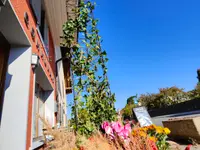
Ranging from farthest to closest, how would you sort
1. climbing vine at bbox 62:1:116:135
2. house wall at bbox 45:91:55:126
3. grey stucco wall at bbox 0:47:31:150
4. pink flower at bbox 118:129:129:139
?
1. house wall at bbox 45:91:55:126
2. climbing vine at bbox 62:1:116:135
3. grey stucco wall at bbox 0:47:31:150
4. pink flower at bbox 118:129:129:139

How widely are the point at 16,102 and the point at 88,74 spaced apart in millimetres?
1107

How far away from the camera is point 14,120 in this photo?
6.84 ft

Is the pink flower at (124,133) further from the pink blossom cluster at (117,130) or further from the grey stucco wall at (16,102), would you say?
the grey stucco wall at (16,102)

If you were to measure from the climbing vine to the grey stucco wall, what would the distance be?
680 millimetres

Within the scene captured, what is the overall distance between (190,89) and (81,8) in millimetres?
25630

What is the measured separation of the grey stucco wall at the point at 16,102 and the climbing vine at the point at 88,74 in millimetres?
680

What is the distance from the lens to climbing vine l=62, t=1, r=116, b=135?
218 centimetres

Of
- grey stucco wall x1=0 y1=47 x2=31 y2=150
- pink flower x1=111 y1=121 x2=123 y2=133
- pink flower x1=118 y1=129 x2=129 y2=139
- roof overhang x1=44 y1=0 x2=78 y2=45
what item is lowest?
pink flower x1=118 y1=129 x2=129 y2=139

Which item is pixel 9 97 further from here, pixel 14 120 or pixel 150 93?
pixel 150 93

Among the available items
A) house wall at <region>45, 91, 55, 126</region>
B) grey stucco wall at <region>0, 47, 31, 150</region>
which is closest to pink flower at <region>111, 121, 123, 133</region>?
grey stucco wall at <region>0, 47, 31, 150</region>

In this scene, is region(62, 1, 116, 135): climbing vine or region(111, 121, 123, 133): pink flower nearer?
region(111, 121, 123, 133): pink flower

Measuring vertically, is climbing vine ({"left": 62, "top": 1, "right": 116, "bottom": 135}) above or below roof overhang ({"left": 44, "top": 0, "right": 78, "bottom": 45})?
below

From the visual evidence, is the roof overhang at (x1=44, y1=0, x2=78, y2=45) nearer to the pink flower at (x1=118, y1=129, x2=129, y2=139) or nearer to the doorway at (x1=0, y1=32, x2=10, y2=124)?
the doorway at (x1=0, y1=32, x2=10, y2=124)

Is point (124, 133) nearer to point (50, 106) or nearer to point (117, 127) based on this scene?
point (117, 127)
